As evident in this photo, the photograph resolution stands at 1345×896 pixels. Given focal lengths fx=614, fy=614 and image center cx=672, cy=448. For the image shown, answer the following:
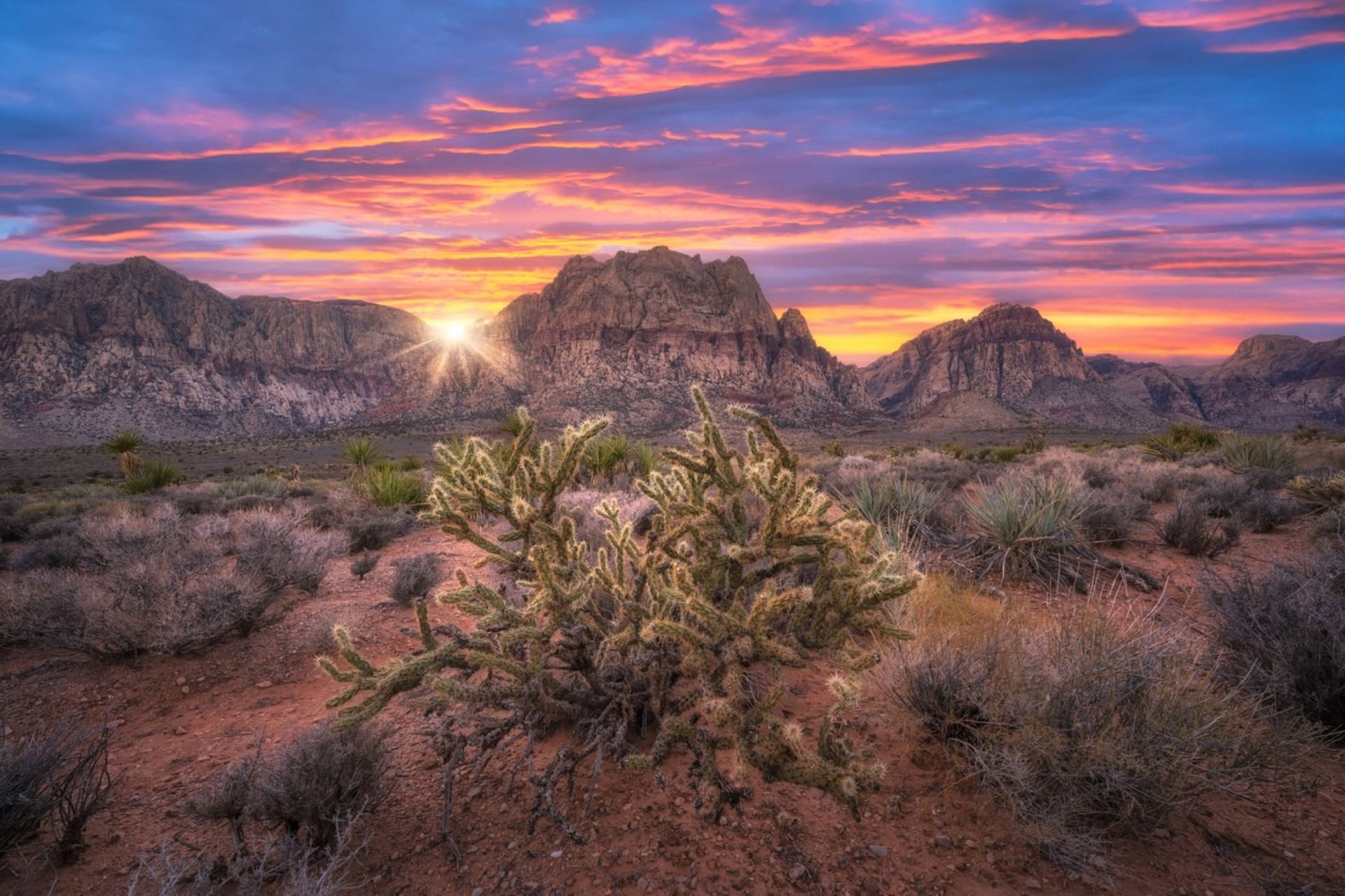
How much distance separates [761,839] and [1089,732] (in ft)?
5.62

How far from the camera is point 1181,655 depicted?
3.51 m

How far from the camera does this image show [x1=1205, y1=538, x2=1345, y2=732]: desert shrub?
3.78m

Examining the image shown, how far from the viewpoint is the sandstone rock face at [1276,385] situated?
377 ft

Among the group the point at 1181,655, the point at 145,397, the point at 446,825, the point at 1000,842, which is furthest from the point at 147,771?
the point at 145,397

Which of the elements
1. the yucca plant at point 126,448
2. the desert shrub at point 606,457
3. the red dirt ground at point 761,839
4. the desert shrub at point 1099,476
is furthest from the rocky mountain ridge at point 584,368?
the red dirt ground at point 761,839

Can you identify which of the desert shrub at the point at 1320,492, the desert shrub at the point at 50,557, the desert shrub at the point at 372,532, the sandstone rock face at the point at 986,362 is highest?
the sandstone rock face at the point at 986,362

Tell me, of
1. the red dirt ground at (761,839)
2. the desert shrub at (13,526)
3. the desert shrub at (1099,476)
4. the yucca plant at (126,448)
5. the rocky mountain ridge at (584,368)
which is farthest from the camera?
the rocky mountain ridge at (584,368)

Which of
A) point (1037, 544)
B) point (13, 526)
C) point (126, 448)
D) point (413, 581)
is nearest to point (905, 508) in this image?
point (1037, 544)

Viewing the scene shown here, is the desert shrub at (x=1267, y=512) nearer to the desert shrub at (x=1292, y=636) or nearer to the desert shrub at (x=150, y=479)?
the desert shrub at (x=1292, y=636)

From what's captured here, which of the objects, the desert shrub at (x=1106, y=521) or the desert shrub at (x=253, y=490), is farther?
the desert shrub at (x=253, y=490)

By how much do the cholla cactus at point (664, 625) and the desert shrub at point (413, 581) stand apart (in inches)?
144

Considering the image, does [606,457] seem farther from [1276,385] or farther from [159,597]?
[1276,385]

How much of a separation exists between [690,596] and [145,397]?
439 ft

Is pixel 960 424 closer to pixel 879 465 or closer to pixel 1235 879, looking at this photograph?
pixel 879 465
